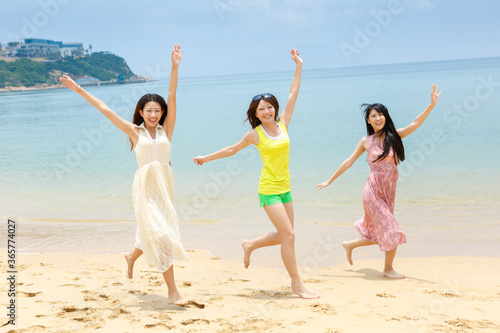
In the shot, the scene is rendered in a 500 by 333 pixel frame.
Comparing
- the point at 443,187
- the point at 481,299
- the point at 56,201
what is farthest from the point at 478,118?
the point at 481,299

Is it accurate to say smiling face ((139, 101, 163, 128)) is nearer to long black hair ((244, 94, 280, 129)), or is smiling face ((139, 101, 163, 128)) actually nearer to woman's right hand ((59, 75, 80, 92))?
woman's right hand ((59, 75, 80, 92))

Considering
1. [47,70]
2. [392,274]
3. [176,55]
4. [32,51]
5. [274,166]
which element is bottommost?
[392,274]

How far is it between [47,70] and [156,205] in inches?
5010

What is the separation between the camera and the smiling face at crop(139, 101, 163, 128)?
4871mm

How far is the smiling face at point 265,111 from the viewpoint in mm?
5152

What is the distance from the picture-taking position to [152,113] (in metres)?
4.87

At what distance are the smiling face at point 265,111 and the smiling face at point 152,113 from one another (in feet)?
3.25

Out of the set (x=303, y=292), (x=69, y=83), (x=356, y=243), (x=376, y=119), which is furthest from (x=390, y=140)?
(x=69, y=83)

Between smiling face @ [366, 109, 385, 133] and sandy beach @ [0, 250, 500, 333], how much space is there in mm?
1699

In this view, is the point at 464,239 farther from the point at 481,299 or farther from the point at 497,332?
the point at 497,332

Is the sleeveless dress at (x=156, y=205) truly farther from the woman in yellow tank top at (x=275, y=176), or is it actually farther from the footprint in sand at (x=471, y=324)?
the footprint in sand at (x=471, y=324)

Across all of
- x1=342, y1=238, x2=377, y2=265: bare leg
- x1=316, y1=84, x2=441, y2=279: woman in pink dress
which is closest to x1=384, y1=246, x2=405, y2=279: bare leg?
x1=316, y1=84, x2=441, y2=279: woman in pink dress

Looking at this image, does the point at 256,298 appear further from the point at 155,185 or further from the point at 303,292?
the point at 155,185

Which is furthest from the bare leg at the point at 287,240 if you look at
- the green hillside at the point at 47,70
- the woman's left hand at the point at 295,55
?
the green hillside at the point at 47,70
